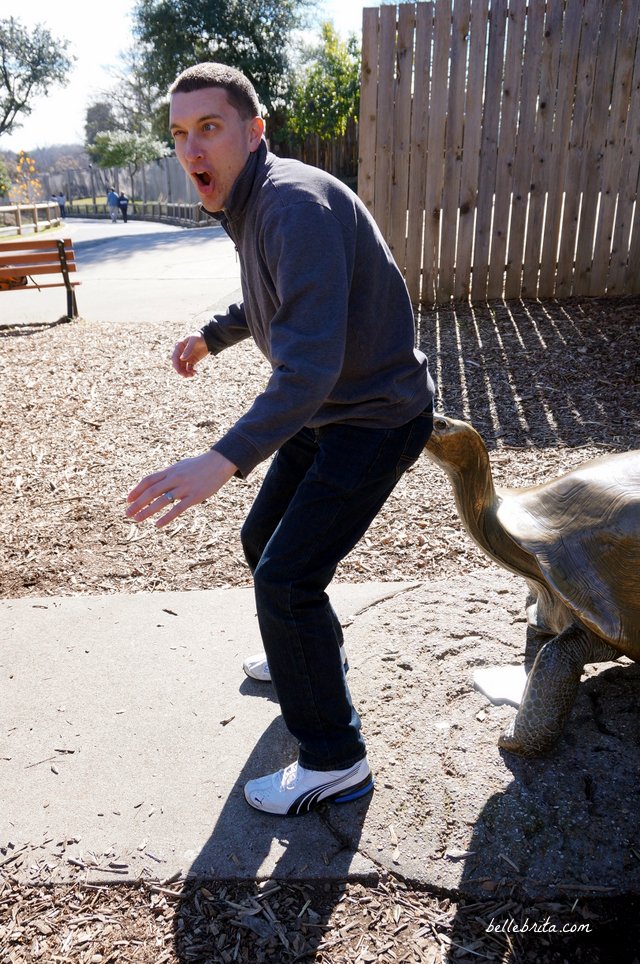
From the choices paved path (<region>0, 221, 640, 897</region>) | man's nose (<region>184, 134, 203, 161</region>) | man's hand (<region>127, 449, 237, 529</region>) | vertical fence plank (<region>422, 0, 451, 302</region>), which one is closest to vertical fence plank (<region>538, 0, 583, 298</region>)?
vertical fence plank (<region>422, 0, 451, 302</region>)

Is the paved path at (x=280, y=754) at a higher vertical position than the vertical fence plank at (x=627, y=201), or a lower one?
lower

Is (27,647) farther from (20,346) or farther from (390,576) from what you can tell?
(20,346)

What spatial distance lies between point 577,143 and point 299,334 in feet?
22.6

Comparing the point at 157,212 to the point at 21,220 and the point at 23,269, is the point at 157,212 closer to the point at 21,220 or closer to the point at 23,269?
the point at 21,220

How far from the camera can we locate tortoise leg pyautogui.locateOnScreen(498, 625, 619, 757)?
243 centimetres

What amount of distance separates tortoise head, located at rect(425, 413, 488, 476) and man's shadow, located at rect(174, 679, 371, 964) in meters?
1.19

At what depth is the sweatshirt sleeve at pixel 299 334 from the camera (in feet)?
6.01

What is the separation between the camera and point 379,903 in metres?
2.12

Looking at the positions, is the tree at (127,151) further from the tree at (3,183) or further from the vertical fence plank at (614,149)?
the vertical fence plank at (614,149)

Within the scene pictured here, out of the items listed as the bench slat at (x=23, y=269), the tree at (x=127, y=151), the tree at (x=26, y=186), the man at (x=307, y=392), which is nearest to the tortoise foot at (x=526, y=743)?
the man at (x=307, y=392)

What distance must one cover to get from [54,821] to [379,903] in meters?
1.11

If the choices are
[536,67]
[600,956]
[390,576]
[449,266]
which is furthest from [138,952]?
[536,67]

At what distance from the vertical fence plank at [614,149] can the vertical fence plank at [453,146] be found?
57.8 inches

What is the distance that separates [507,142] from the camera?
7508mm
